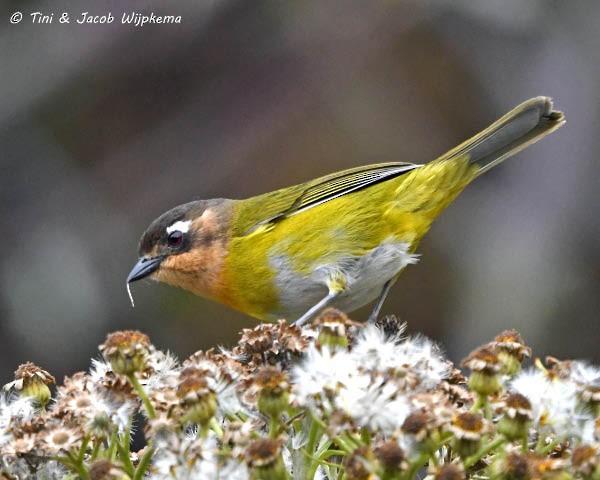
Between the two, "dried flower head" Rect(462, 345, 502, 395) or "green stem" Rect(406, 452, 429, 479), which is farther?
"dried flower head" Rect(462, 345, 502, 395)

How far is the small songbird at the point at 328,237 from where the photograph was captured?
168 inches

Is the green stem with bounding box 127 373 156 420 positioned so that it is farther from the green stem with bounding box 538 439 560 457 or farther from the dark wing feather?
the dark wing feather

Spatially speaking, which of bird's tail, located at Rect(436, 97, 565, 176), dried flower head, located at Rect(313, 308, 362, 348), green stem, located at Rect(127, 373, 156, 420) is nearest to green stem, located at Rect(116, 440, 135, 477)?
green stem, located at Rect(127, 373, 156, 420)

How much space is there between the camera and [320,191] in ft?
15.0

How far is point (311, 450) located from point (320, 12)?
148 inches

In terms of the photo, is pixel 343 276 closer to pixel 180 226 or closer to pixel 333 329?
pixel 180 226

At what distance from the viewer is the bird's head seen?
442cm

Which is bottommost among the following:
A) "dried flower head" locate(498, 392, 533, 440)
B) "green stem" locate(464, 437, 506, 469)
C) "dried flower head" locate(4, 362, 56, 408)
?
"green stem" locate(464, 437, 506, 469)

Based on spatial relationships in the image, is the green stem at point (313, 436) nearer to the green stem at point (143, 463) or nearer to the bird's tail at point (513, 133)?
the green stem at point (143, 463)

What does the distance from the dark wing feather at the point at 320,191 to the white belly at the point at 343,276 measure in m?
0.32

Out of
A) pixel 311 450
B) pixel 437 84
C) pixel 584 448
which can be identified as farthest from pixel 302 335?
pixel 437 84

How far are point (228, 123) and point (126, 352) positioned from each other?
124 inches

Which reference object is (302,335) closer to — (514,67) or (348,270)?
(348,270)

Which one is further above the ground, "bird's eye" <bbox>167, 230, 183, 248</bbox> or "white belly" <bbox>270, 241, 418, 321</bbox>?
"bird's eye" <bbox>167, 230, 183, 248</bbox>
